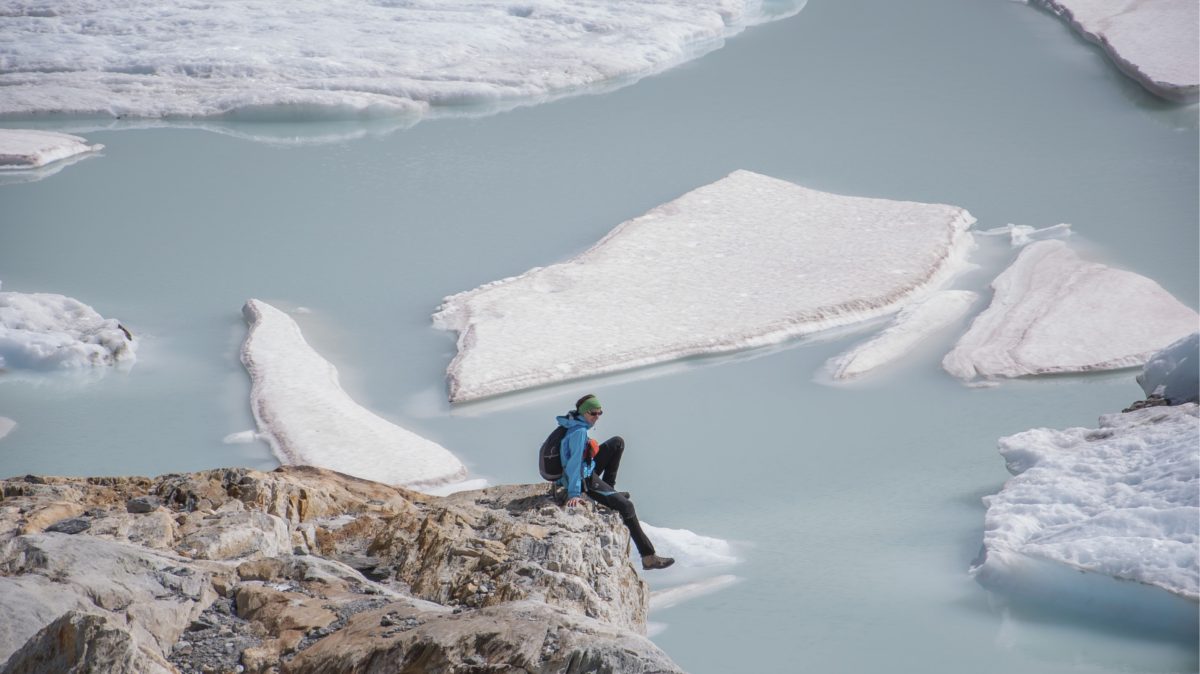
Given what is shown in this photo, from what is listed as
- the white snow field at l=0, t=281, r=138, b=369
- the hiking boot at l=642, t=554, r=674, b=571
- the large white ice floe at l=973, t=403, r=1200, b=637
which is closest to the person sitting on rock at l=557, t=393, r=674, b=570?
the hiking boot at l=642, t=554, r=674, b=571

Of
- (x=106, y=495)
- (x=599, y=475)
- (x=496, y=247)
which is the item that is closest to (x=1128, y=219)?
(x=496, y=247)

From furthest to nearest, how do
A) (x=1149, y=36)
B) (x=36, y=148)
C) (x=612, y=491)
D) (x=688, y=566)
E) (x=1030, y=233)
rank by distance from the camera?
(x=1149, y=36)
(x=36, y=148)
(x=1030, y=233)
(x=688, y=566)
(x=612, y=491)

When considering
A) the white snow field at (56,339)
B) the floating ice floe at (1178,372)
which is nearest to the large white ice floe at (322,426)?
the white snow field at (56,339)

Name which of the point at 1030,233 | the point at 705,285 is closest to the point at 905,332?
the point at 705,285

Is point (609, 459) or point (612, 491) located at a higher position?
point (609, 459)

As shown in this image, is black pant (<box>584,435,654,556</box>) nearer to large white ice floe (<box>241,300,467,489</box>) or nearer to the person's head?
the person's head

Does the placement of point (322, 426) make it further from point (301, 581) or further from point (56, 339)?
point (301, 581)

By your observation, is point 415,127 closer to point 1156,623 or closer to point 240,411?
point 240,411
